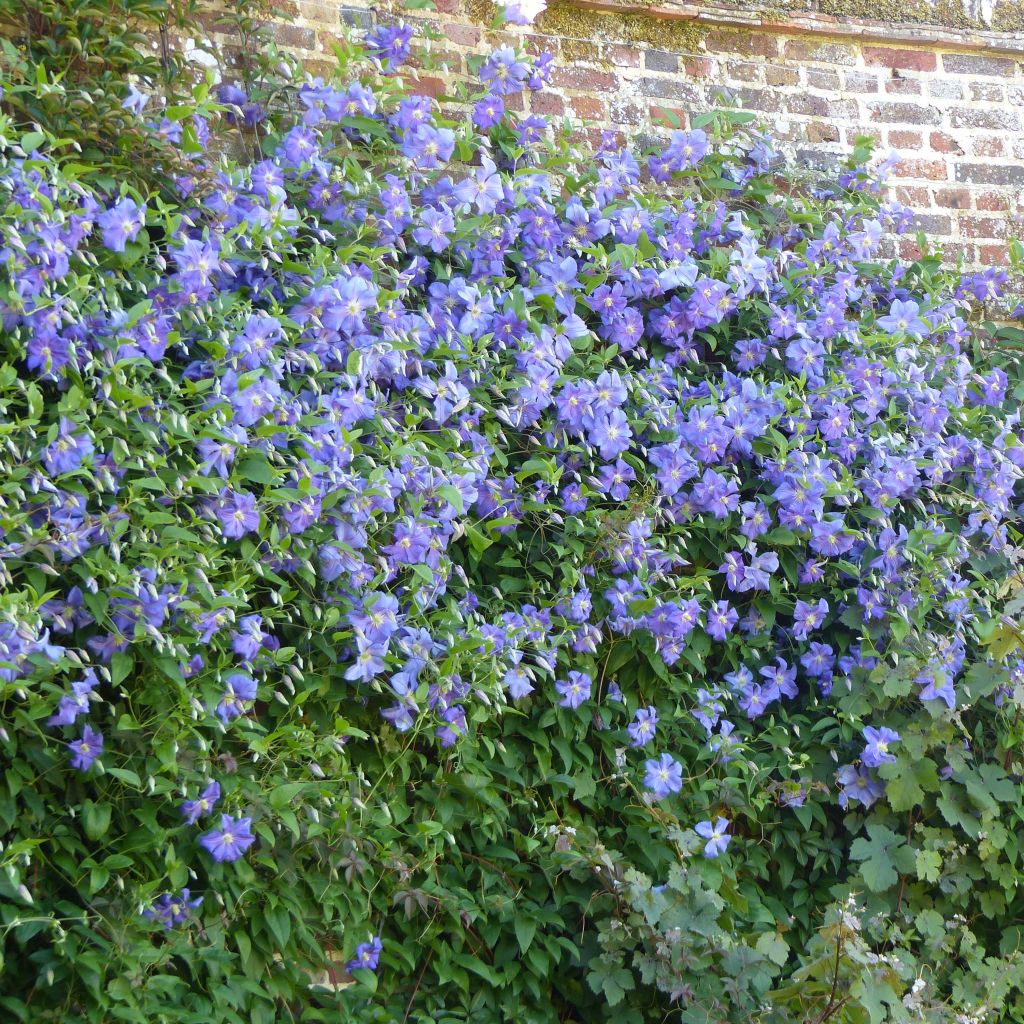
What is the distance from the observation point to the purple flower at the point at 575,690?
3133 mm

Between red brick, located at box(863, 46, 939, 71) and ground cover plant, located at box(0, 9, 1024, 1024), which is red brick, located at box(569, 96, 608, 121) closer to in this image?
ground cover plant, located at box(0, 9, 1024, 1024)

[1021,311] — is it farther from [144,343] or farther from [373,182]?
[144,343]

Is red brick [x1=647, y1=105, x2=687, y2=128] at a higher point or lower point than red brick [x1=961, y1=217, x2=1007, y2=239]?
higher

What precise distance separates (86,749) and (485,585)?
3.87 ft

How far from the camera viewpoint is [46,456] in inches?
97.0

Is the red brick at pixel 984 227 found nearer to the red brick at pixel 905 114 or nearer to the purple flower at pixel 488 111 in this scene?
the red brick at pixel 905 114

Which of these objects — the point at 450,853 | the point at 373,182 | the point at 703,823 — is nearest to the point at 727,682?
the point at 703,823

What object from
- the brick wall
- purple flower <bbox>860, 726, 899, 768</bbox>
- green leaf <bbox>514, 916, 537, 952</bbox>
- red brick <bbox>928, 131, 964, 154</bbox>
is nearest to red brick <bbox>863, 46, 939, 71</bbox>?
the brick wall

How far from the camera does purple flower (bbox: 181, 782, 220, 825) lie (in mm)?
2449

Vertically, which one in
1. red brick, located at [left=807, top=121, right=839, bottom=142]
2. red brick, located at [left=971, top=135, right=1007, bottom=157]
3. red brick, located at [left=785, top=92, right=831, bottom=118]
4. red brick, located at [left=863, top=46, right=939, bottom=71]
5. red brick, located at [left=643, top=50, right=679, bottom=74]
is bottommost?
red brick, located at [left=807, top=121, right=839, bottom=142]

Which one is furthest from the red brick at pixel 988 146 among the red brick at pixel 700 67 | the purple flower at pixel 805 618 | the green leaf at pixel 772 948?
the green leaf at pixel 772 948

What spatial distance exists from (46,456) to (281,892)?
100cm

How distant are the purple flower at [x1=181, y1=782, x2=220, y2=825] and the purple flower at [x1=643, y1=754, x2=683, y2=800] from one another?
3.80ft

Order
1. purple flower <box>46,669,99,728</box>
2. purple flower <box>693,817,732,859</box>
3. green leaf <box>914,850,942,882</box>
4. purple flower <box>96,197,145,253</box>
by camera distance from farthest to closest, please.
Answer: green leaf <box>914,850,942,882</box>
purple flower <box>693,817,732,859</box>
purple flower <box>96,197,145,253</box>
purple flower <box>46,669,99,728</box>
